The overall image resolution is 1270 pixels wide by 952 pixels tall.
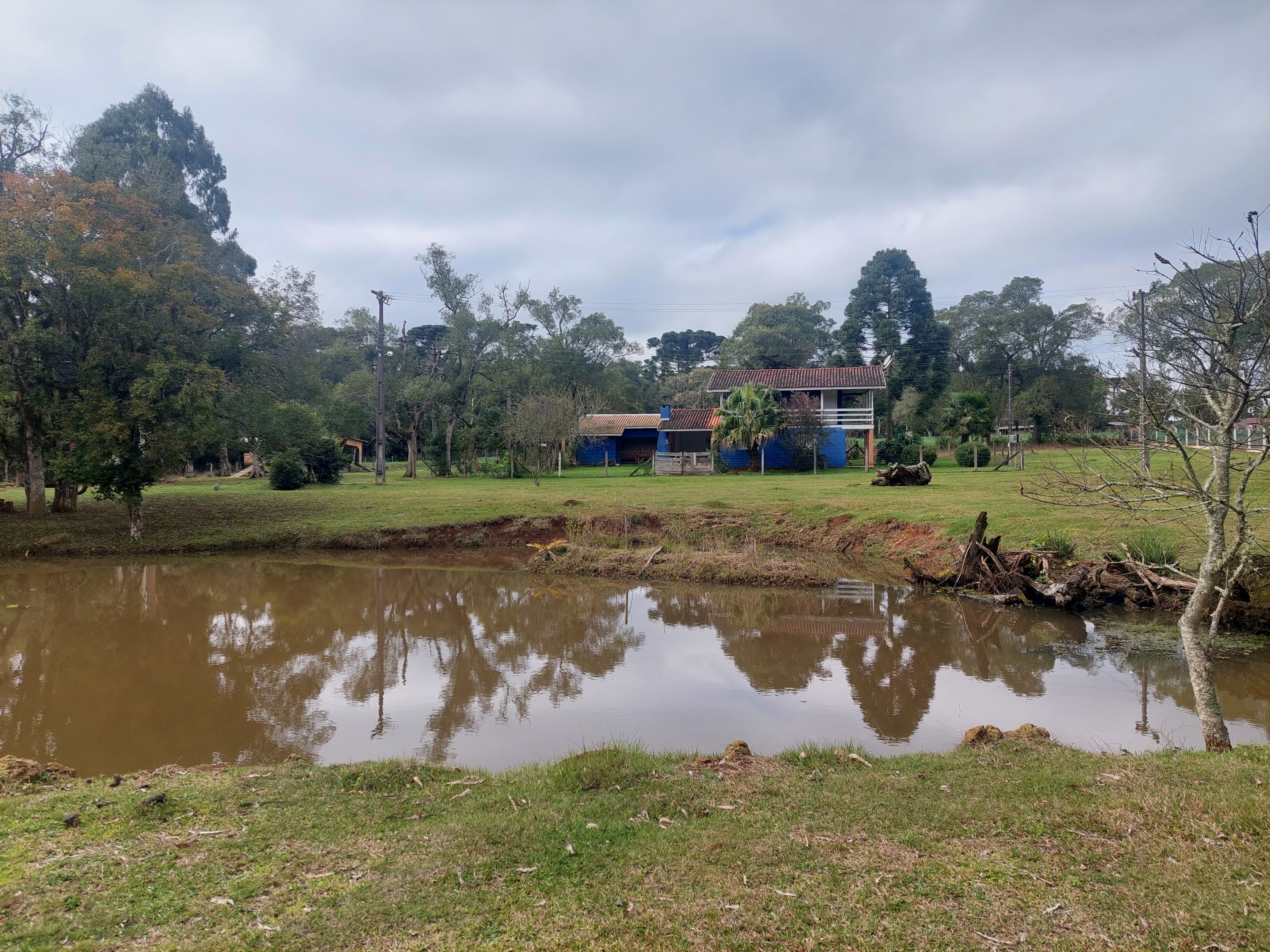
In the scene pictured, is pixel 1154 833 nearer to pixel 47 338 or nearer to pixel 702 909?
pixel 702 909

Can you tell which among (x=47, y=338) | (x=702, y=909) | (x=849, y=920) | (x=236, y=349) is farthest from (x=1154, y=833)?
(x=236, y=349)

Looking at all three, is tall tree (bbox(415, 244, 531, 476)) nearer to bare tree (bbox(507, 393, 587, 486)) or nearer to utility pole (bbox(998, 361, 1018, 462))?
bare tree (bbox(507, 393, 587, 486))

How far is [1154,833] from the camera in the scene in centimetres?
422

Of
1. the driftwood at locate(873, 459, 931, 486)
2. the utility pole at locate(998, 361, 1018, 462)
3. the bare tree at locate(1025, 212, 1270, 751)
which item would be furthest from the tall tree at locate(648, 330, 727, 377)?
the bare tree at locate(1025, 212, 1270, 751)

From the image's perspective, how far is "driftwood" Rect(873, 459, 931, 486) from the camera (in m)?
25.2

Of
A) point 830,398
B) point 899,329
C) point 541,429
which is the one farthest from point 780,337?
point 541,429

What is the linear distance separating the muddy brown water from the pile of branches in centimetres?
42

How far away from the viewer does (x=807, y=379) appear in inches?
1570

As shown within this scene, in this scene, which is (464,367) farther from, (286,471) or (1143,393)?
(1143,393)

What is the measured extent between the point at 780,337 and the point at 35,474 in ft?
142

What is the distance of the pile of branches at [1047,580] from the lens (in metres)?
12.2

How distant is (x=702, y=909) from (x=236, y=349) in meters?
22.6

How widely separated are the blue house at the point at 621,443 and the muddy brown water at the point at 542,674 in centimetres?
2990

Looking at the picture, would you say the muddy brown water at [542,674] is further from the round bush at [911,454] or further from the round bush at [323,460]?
the round bush at [911,454]
